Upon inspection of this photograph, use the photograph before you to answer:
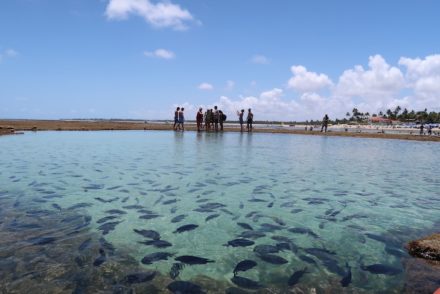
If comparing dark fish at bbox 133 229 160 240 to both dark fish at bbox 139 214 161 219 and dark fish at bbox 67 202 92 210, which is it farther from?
dark fish at bbox 67 202 92 210

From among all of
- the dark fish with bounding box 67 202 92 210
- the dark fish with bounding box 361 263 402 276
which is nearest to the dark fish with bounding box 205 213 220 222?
the dark fish with bounding box 67 202 92 210

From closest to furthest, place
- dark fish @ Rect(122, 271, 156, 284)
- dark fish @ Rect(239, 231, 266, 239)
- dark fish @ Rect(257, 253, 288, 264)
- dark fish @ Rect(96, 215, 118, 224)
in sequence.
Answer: dark fish @ Rect(122, 271, 156, 284)
dark fish @ Rect(257, 253, 288, 264)
dark fish @ Rect(239, 231, 266, 239)
dark fish @ Rect(96, 215, 118, 224)

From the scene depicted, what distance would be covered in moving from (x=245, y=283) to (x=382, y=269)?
2425mm

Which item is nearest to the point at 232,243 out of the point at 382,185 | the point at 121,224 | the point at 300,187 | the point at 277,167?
the point at 121,224

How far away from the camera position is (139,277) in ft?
17.8

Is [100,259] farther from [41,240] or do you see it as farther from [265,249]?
[265,249]

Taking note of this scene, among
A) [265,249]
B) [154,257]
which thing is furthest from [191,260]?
[265,249]

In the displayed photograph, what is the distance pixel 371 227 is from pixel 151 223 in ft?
16.5

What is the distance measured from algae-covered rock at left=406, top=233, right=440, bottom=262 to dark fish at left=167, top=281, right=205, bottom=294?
420 centimetres

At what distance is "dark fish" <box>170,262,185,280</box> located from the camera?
220 inches

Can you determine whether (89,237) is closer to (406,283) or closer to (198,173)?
(406,283)

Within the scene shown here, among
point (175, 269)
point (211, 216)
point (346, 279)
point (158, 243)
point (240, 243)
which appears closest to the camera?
point (346, 279)

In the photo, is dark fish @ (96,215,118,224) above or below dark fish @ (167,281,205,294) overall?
above

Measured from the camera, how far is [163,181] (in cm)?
1262
